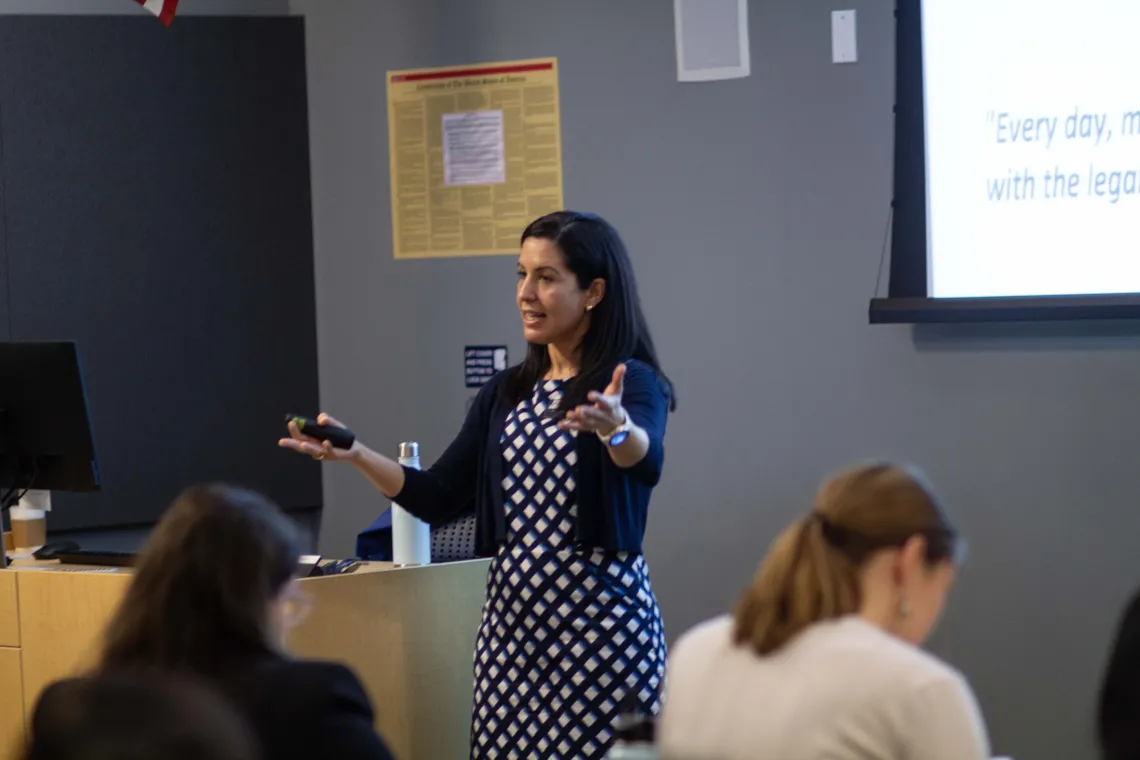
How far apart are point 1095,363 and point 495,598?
5.34 feet

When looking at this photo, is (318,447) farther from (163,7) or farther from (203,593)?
(163,7)

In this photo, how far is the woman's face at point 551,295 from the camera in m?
2.64

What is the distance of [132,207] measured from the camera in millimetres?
3943

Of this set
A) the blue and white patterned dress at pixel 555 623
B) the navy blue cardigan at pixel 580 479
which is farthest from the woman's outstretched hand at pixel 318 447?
the blue and white patterned dress at pixel 555 623

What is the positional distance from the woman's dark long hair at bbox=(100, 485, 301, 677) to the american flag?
246cm

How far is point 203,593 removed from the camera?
1571 mm

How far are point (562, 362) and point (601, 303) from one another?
144mm

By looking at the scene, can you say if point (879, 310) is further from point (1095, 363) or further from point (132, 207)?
point (132, 207)

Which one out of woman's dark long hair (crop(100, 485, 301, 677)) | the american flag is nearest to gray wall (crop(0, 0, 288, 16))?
the american flag

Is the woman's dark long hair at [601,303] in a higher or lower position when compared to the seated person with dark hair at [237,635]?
higher

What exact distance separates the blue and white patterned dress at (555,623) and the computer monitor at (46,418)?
3.32 feet

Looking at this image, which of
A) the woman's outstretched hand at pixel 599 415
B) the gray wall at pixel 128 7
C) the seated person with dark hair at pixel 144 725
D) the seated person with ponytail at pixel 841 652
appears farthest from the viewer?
the gray wall at pixel 128 7

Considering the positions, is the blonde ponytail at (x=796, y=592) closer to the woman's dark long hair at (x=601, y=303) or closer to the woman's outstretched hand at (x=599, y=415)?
the woman's outstretched hand at (x=599, y=415)

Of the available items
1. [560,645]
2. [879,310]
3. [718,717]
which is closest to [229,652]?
[718,717]
